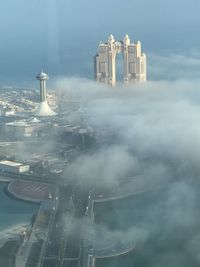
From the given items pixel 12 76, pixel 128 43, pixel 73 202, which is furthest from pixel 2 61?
pixel 73 202

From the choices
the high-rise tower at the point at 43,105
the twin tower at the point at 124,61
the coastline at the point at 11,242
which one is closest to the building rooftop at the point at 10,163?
the coastline at the point at 11,242

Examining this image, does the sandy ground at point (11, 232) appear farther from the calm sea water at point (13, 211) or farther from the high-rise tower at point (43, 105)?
the high-rise tower at point (43, 105)

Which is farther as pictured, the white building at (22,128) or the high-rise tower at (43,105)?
the high-rise tower at (43,105)

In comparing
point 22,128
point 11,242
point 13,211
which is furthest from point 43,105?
point 11,242

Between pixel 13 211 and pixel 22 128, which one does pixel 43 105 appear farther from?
pixel 13 211

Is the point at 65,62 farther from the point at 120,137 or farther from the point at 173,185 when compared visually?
the point at 173,185
